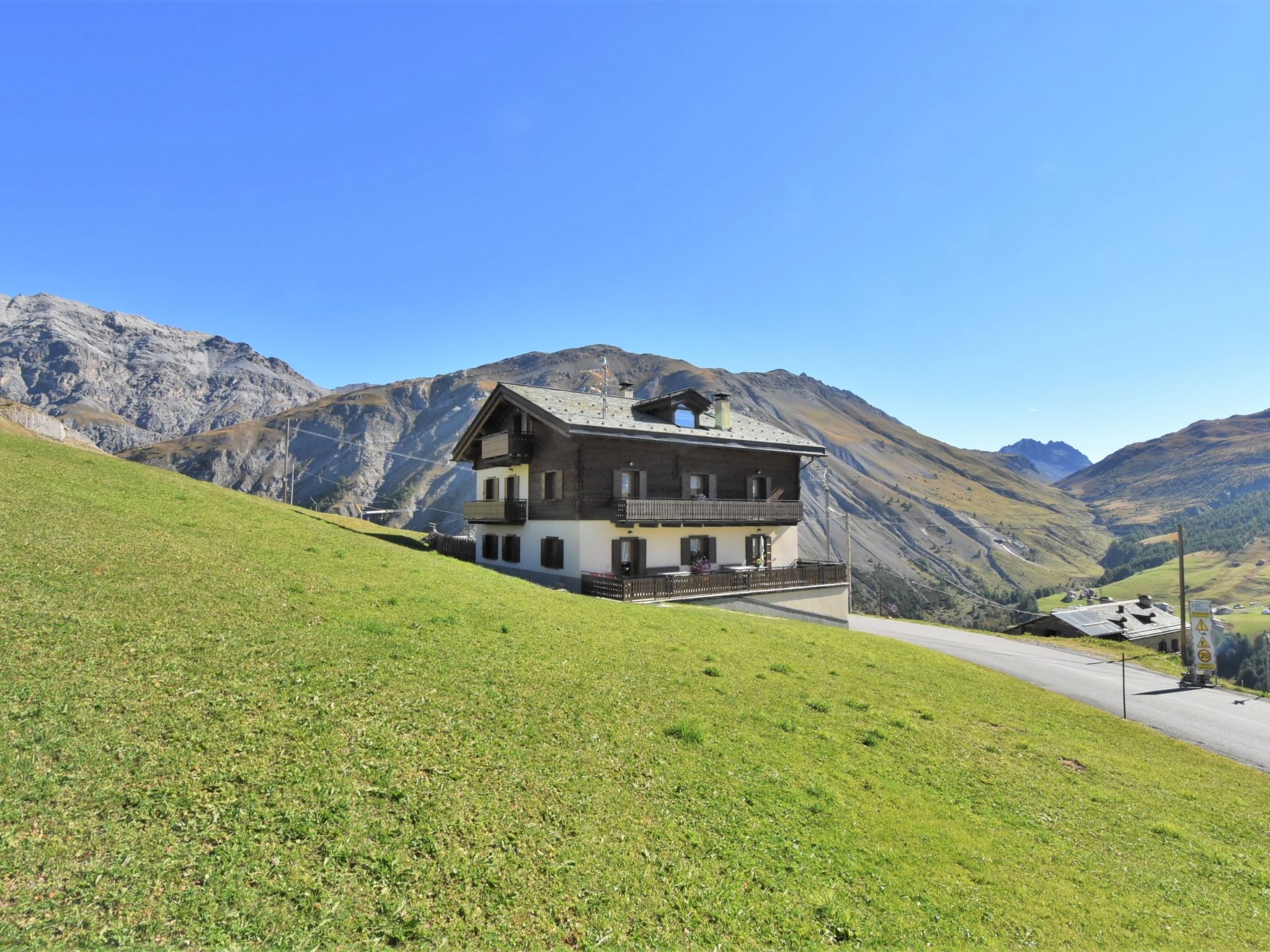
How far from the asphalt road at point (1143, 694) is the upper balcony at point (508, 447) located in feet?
79.6

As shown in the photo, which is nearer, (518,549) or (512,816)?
(512,816)

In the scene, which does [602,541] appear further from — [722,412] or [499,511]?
[722,412]

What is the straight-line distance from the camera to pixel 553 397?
32625 mm

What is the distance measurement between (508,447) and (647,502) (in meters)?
9.37

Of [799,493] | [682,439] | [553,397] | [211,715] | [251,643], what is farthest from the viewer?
[799,493]

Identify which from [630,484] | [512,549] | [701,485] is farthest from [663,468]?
[512,549]

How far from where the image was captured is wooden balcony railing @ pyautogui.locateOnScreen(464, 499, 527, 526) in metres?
32.2

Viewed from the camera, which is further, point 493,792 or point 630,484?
point 630,484

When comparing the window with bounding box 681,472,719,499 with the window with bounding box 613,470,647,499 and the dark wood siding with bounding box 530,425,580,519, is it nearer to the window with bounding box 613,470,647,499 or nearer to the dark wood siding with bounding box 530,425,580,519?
the window with bounding box 613,470,647,499

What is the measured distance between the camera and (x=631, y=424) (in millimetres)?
29781

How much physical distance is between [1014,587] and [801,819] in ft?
613

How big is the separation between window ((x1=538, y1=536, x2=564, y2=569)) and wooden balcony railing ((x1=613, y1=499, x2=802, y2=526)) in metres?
3.49

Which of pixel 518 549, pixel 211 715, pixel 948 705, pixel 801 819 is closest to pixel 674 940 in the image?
pixel 801 819

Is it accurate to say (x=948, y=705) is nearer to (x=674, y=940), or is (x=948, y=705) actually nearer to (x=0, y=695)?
(x=674, y=940)
